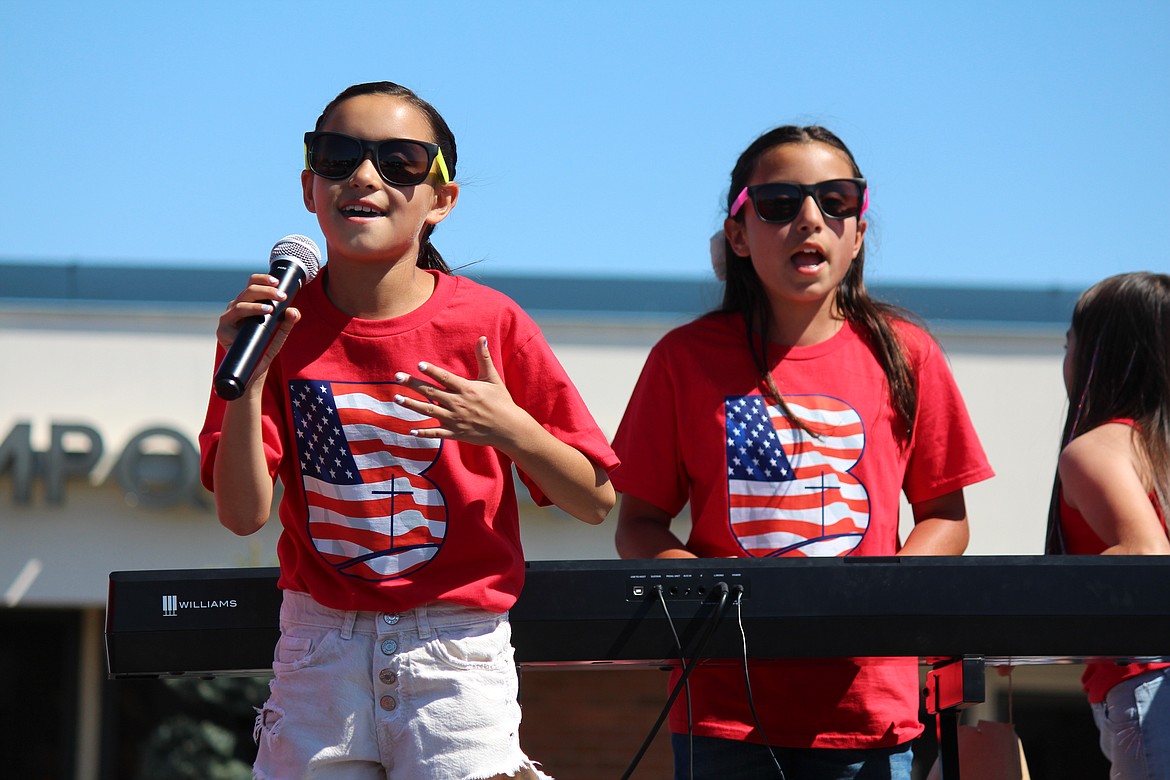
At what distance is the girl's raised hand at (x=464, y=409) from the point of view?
1.89m

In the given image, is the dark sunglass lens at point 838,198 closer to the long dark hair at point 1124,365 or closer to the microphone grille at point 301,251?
the long dark hair at point 1124,365

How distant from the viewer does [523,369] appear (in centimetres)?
216

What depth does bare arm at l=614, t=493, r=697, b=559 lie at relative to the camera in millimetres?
2803

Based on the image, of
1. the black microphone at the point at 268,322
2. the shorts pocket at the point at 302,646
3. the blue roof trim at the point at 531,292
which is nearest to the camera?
the black microphone at the point at 268,322

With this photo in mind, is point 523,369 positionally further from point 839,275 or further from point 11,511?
point 11,511

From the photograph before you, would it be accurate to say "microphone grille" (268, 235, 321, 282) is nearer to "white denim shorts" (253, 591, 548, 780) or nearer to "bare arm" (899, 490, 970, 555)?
"white denim shorts" (253, 591, 548, 780)

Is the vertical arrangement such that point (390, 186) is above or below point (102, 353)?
above

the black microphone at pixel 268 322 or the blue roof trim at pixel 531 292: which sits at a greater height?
the black microphone at pixel 268 322

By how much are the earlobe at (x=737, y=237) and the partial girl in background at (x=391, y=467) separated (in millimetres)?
919

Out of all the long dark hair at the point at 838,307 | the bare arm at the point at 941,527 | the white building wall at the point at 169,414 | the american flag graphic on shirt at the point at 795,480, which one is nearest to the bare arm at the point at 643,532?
the american flag graphic on shirt at the point at 795,480

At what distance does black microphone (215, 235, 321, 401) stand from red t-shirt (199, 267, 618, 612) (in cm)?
10

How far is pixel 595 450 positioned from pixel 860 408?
0.90 m

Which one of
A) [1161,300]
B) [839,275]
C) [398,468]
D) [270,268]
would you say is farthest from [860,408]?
[270,268]

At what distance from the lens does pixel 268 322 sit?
1.92 metres
